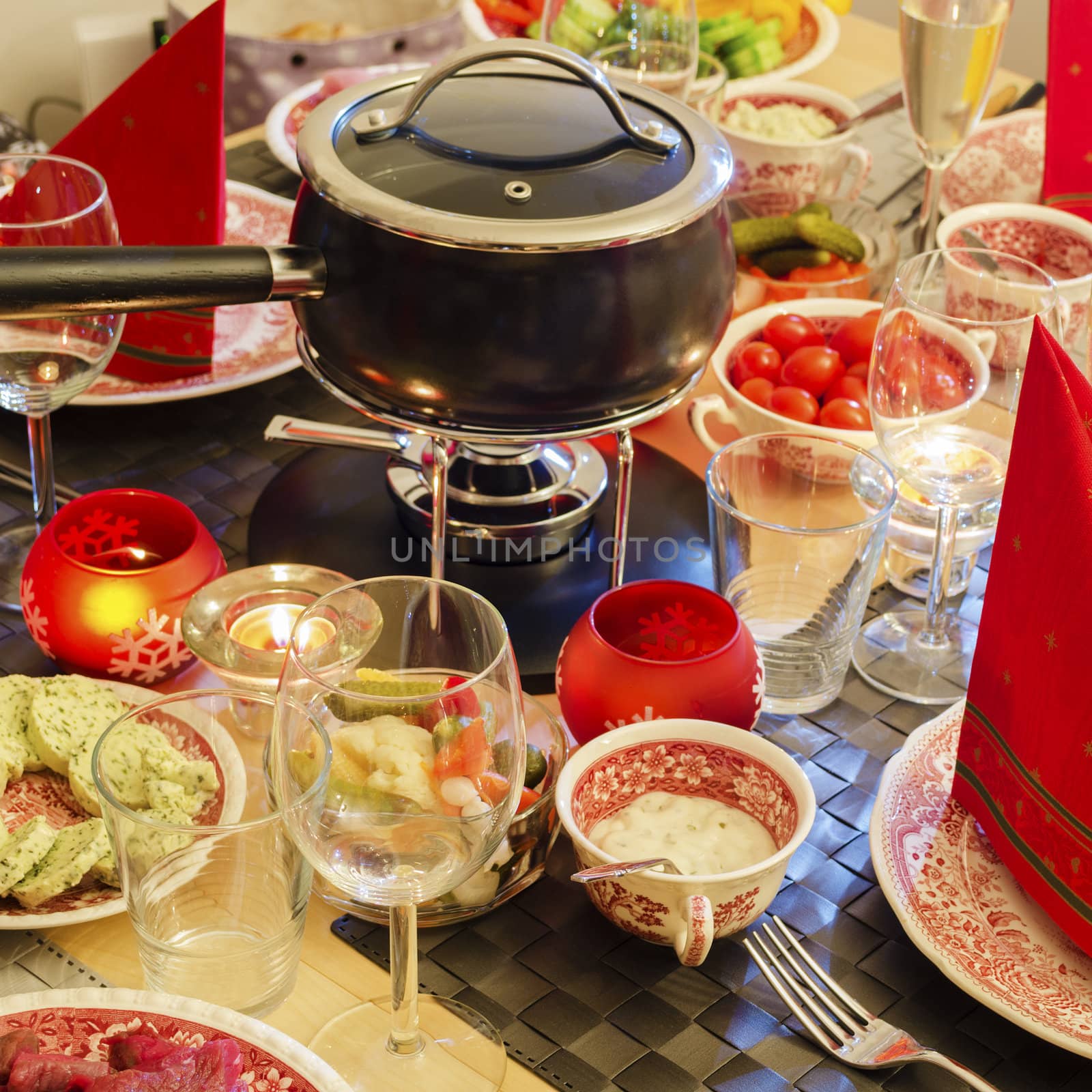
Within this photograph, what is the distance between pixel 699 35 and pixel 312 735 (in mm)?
1220

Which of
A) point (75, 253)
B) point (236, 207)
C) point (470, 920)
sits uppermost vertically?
point (75, 253)

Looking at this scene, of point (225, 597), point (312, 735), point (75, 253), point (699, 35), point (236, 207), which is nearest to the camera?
point (312, 735)

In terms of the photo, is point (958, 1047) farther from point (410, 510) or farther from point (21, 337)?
point (21, 337)

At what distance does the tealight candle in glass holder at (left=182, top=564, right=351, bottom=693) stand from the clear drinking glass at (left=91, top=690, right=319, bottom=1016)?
7 cm

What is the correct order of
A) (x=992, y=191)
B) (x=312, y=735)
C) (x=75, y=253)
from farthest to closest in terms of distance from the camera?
(x=992, y=191) → (x=75, y=253) → (x=312, y=735)

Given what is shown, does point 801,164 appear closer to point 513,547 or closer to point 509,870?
point 513,547

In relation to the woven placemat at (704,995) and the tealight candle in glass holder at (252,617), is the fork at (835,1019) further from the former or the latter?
the tealight candle in glass holder at (252,617)

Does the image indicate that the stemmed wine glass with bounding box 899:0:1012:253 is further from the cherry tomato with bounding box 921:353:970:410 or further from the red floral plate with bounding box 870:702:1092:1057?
the red floral plate with bounding box 870:702:1092:1057

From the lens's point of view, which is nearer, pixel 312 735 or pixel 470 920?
pixel 312 735

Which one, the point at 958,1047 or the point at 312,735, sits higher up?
the point at 312,735

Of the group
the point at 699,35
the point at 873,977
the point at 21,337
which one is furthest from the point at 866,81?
the point at 873,977

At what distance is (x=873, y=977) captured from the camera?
2.18 ft

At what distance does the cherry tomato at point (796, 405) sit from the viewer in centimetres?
100

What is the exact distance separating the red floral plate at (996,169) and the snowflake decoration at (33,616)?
97cm
